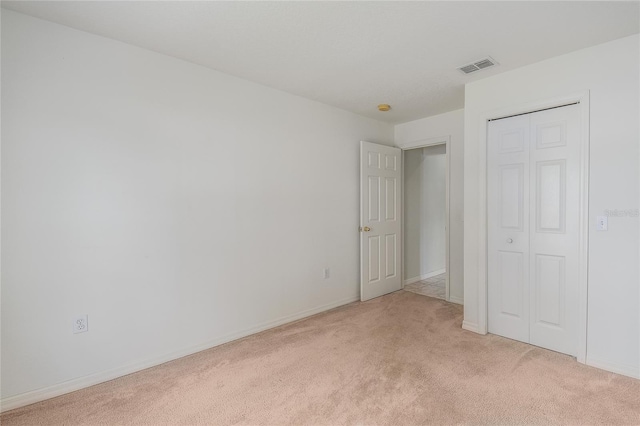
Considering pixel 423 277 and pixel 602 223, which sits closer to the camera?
pixel 602 223

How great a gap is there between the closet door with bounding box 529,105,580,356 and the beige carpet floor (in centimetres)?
25

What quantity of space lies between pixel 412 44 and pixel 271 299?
2.58 meters

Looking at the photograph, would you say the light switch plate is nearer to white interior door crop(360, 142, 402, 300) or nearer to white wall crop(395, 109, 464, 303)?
white wall crop(395, 109, 464, 303)

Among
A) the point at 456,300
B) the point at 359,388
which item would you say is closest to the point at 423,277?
the point at 456,300

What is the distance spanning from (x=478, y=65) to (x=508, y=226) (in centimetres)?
144

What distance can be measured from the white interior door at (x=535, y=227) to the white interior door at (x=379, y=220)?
145cm

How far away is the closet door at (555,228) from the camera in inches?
96.3

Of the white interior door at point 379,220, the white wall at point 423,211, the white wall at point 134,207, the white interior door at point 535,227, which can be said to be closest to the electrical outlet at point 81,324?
the white wall at point 134,207

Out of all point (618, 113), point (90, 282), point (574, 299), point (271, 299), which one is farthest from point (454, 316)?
point (90, 282)

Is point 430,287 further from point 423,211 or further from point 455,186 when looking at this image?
point 455,186

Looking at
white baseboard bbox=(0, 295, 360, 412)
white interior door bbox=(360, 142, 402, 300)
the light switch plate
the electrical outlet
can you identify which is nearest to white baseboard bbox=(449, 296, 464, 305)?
white interior door bbox=(360, 142, 402, 300)

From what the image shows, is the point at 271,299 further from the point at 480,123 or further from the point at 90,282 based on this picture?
the point at 480,123

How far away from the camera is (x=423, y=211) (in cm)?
517

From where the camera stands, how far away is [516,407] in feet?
6.09
